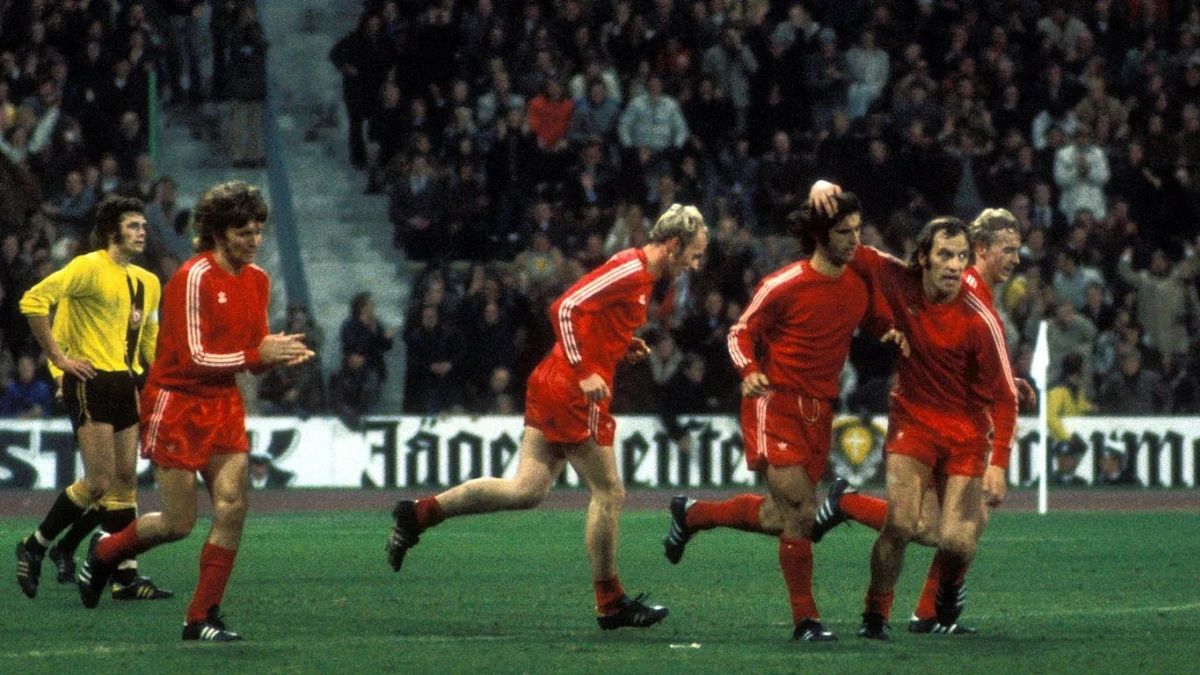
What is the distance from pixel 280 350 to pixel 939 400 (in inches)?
112

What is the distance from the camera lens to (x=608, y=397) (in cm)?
1098

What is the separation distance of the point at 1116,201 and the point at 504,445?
758 cm

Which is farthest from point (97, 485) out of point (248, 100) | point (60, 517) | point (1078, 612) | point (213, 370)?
point (248, 100)

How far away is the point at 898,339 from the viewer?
34.9ft

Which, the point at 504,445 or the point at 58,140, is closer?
the point at 504,445

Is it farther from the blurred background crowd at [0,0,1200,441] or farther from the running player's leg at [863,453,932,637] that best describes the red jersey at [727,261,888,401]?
the blurred background crowd at [0,0,1200,441]

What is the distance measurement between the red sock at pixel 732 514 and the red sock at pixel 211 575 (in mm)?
2957

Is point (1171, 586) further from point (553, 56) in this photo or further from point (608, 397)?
point (553, 56)

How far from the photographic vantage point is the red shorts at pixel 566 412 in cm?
1125

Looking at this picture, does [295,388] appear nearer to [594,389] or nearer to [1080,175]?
[1080,175]

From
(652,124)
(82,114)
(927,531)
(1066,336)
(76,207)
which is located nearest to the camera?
(927,531)

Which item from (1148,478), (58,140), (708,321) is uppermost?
(58,140)

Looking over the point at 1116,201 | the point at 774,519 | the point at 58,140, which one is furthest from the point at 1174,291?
the point at 774,519

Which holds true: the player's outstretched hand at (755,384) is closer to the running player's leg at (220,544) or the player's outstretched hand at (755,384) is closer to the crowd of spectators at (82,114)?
the running player's leg at (220,544)
